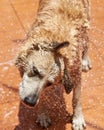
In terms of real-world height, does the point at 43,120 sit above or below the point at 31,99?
below

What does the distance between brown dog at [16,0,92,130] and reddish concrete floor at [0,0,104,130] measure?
0.68 meters

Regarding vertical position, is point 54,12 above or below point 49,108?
above

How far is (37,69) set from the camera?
3156 mm

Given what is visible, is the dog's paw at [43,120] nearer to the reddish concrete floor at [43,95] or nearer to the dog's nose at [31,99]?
the reddish concrete floor at [43,95]

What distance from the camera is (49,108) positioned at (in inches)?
168

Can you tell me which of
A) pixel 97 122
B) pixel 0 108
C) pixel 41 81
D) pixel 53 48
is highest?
pixel 53 48

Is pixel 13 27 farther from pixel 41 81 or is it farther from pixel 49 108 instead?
pixel 41 81

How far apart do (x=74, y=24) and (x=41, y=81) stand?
2.42 ft

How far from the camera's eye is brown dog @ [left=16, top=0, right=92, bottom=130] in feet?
10.4

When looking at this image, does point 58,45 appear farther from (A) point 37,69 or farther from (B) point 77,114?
(B) point 77,114

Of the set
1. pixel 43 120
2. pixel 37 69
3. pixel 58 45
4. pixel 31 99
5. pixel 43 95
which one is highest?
pixel 58 45

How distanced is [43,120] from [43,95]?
30 cm

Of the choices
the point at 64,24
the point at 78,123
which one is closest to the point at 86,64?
the point at 78,123

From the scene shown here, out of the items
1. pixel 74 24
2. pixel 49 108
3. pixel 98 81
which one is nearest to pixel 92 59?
pixel 98 81
